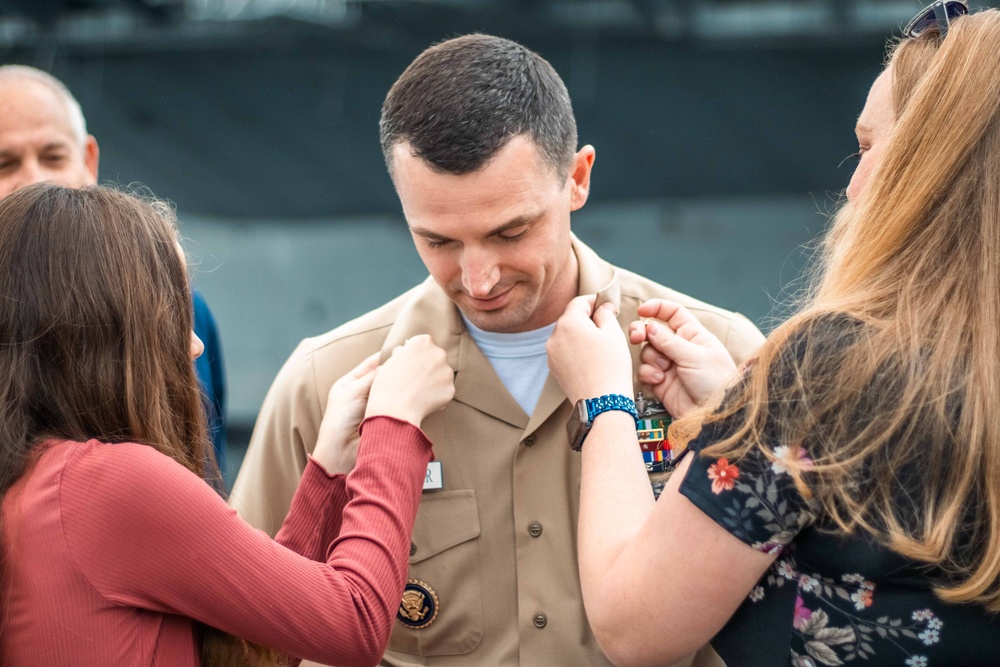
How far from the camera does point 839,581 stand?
1.20 metres

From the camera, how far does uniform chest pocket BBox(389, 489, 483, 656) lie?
5.76 ft

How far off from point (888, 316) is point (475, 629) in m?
0.93

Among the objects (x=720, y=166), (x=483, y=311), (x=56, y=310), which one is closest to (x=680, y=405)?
(x=483, y=311)

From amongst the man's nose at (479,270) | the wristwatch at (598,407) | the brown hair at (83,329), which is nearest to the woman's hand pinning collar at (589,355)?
the wristwatch at (598,407)

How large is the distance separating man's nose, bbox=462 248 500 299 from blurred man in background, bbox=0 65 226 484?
1.10 meters

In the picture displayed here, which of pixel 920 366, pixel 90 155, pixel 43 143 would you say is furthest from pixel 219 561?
pixel 90 155

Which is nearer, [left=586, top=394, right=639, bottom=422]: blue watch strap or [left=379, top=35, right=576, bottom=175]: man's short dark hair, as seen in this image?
[left=586, top=394, right=639, bottom=422]: blue watch strap

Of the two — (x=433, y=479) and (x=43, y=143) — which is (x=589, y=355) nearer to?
(x=433, y=479)

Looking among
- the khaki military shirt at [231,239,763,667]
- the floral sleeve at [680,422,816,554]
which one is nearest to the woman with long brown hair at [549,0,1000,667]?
the floral sleeve at [680,422,816,554]

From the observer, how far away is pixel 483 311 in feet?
6.08

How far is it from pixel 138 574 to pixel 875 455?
0.87m

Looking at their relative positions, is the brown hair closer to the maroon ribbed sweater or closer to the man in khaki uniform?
the maroon ribbed sweater

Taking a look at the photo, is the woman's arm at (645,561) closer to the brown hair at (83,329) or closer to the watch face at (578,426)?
the watch face at (578,426)

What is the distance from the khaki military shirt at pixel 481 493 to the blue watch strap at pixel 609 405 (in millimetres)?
Answer: 333
